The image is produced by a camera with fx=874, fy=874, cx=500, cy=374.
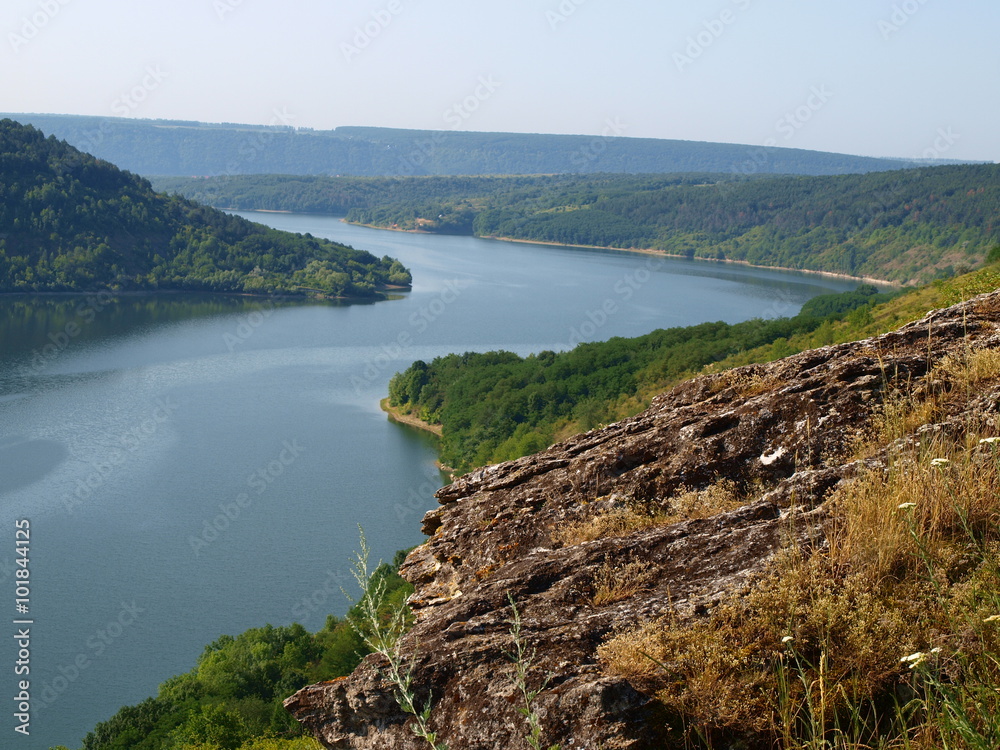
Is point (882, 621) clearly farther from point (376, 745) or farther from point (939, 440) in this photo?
point (376, 745)

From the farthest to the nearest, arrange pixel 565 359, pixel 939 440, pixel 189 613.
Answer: pixel 565 359 → pixel 189 613 → pixel 939 440

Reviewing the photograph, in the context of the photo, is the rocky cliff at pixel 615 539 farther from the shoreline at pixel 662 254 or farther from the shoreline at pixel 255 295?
the shoreline at pixel 662 254

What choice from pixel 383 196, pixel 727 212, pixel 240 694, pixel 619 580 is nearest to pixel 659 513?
pixel 619 580

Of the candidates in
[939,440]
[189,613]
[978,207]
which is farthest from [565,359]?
[978,207]

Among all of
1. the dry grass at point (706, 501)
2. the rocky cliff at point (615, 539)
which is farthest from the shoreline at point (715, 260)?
the dry grass at point (706, 501)

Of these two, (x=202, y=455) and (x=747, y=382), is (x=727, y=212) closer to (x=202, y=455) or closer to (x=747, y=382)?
(x=202, y=455)

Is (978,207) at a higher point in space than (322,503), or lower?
higher

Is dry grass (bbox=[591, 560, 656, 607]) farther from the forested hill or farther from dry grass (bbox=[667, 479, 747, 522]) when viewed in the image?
the forested hill
